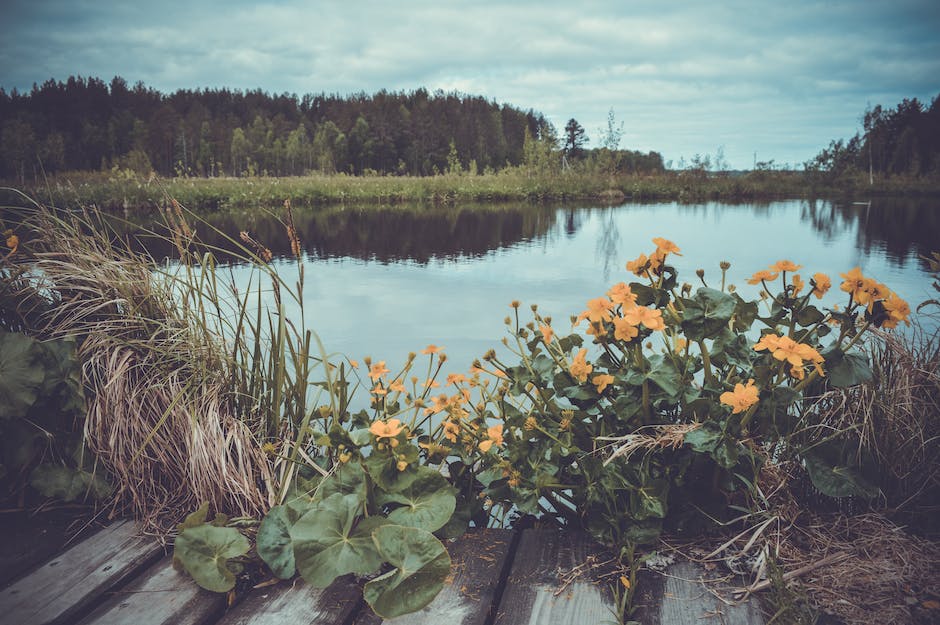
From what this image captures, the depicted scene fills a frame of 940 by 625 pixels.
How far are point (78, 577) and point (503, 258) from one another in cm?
616

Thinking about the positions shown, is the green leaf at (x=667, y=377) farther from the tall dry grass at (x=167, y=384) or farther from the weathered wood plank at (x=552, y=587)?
the tall dry grass at (x=167, y=384)

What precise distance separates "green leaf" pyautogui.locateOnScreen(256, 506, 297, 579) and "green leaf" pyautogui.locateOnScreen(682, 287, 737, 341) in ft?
3.48

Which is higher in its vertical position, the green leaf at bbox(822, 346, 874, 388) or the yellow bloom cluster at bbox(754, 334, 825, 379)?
the yellow bloom cluster at bbox(754, 334, 825, 379)

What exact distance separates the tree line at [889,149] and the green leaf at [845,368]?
24.5 m

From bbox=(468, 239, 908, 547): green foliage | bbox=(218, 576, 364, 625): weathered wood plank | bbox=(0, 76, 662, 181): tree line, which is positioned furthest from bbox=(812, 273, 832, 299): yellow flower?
bbox=(0, 76, 662, 181): tree line

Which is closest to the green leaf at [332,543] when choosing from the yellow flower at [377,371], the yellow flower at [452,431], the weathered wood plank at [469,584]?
the weathered wood plank at [469,584]

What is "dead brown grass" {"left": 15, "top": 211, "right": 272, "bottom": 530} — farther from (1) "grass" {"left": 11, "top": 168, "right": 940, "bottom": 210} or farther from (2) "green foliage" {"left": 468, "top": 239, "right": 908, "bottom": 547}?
(1) "grass" {"left": 11, "top": 168, "right": 940, "bottom": 210}

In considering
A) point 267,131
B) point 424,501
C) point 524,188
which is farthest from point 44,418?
point 267,131

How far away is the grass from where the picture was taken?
1612 cm

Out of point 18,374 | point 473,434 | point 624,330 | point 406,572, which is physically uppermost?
point 624,330

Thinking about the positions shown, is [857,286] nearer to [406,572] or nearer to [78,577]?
[406,572]

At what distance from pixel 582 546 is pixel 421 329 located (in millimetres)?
2928

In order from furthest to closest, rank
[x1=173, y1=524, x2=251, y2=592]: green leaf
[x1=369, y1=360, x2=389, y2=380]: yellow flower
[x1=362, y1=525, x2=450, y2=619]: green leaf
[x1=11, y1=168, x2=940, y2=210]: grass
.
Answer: [x1=11, y1=168, x2=940, y2=210]: grass < [x1=369, y1=360, x2=389, y2=380]: yellow flower < [x1=173, y1=524, x2=251, y2=592]: green leaf < [x1=362, y1=525, x2=450, y2=619]: green leaf

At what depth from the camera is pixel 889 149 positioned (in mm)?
23047
